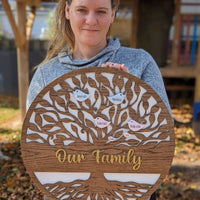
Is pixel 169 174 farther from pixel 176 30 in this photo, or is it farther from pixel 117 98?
A: pixel 117 98

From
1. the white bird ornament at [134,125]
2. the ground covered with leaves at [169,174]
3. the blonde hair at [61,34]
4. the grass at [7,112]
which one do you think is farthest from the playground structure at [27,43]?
the white bird ornament at [134,125]

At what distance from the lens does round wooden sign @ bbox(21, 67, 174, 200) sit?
1.12 m

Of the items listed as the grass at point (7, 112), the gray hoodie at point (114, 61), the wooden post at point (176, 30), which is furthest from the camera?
the grass at point (7, 112)

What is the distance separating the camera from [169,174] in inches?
133

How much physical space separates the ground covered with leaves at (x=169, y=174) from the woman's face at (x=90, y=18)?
2201 mm

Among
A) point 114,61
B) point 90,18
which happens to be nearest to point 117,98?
point 114,61

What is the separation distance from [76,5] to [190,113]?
4.92 m

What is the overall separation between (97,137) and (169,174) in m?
2.47

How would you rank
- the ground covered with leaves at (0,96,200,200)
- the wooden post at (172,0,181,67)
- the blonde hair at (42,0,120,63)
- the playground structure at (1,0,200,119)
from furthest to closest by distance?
the wooden post at (172,0,181,67) → the playground structure at (1,0,200,119) → the ground covered with leaves at (0,96,200,200) → the blonde hair at (42,0,120,63)

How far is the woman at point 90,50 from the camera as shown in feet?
3.84

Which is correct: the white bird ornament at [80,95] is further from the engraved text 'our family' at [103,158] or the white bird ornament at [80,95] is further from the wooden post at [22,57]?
the wooden post at [22,57]

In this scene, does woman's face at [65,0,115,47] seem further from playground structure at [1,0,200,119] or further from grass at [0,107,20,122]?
grass at [0,107,20,122]

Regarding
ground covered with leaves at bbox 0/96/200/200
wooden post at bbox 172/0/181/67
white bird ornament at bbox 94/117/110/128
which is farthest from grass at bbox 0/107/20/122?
white bird ornament at bbox 94/117/110/128

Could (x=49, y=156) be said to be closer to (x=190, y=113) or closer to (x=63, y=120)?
(x=63, y=120)
